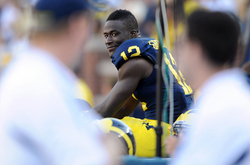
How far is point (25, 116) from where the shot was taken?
3.10ft

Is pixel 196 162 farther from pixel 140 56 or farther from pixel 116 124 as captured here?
pixel 140 56

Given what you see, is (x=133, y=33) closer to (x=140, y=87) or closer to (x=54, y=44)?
(x=140, y=87)

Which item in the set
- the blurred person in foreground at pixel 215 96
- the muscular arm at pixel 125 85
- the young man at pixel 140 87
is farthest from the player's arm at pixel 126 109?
the blurred person in foreground at pixel 215 96

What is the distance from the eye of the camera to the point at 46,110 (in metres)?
0.95

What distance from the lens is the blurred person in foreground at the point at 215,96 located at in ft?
3.73

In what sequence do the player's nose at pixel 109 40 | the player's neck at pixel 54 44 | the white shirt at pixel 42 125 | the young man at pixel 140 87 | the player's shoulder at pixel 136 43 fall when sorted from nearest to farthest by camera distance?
the white shirt at pixel 42 125 < the player's neck at pixel 54 44 < the young man at pixel 140 87 < the player's shoulder at pixel 136 43 < the player's nose at pixel 109 40

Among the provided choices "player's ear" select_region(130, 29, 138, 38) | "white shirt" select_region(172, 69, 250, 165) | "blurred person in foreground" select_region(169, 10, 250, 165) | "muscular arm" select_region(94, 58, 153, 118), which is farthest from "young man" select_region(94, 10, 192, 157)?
"white shirt" select_region(172, 69, 250, 165)

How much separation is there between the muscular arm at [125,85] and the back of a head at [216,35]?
4.22 ft

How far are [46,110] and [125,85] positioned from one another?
1.76m

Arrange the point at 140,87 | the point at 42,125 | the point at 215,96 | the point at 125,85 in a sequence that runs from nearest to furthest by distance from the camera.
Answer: the point at 42,125, the point at 215,96, the point at 125,85, the point at 140,87

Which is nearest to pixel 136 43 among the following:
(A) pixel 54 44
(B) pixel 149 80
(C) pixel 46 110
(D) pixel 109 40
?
(B) pixel 149 80

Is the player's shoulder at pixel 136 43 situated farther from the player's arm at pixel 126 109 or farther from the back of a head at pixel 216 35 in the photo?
the back of a head at pixel 216 35

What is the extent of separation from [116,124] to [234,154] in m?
1.07

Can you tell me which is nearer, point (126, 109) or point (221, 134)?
point (221, 134)
